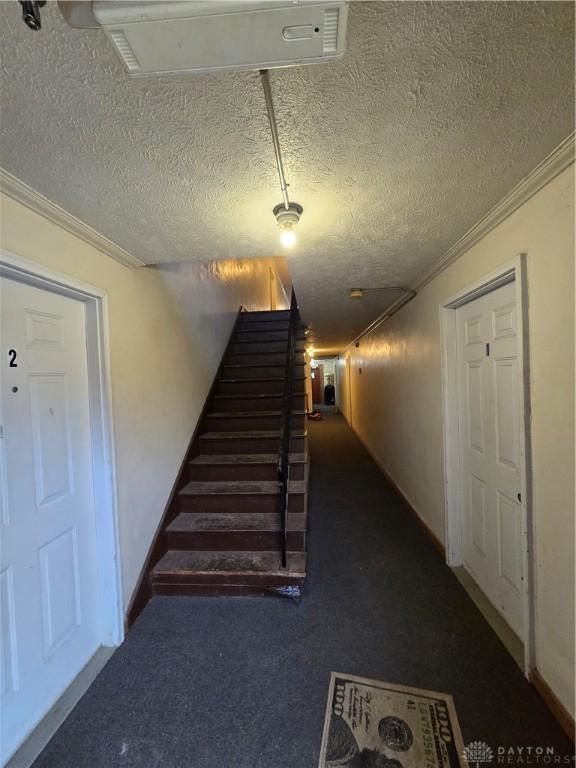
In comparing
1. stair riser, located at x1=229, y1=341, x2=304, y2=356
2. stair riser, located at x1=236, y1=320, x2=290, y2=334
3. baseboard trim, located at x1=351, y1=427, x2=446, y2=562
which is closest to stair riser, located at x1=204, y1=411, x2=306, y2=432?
stair riser, located at x1=229, y1=341, x2=304, y2=356

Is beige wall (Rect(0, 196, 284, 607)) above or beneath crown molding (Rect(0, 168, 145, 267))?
beneath

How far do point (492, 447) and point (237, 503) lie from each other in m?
1.90

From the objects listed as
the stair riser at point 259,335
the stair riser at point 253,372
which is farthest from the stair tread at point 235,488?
the stair riser at point 259,335

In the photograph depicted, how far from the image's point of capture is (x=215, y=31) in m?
0.67

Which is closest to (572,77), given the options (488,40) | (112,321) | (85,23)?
(488,40)

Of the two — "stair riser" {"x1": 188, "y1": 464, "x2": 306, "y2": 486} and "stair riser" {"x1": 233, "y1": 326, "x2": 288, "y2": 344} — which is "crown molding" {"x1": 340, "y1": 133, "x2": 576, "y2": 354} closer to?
"stair riser" {"x1": 188, "y1": 464, "x2": 306, "y2": 486}

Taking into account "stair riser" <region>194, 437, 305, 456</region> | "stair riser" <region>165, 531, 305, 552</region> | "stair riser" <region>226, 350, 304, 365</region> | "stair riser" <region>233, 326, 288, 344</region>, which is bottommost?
"stair riser" <region>165, 531, 305, 552</region>

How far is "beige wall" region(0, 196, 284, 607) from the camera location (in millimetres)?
1478

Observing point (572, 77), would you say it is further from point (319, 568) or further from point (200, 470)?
point (200, 470)

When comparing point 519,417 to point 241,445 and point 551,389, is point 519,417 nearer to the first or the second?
point 551,389

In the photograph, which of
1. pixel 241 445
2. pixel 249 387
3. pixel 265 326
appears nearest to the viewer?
pixel 241 445

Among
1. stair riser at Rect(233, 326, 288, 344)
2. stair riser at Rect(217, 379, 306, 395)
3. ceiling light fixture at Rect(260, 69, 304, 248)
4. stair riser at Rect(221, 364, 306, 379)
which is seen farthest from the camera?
stair riser at Rect(233, 326, 288, 344)

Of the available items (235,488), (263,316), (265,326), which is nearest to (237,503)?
(235,488)

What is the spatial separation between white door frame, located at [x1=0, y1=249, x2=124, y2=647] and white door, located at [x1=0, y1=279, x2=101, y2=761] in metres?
0.03
